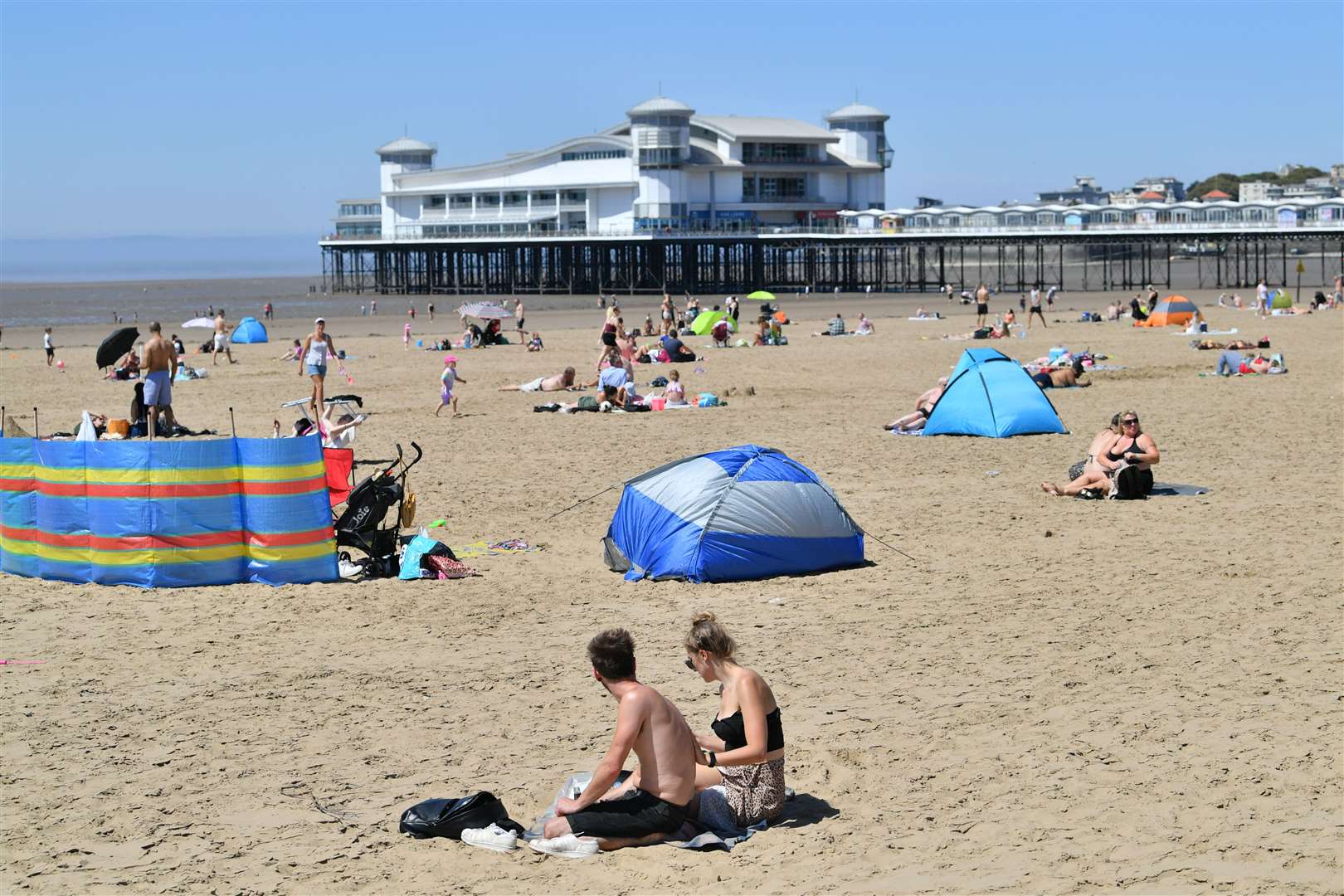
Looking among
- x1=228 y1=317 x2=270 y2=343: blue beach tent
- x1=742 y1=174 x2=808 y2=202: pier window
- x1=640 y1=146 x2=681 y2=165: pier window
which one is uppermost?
x1=640 y1=146 x2=681 y2=165: pier window

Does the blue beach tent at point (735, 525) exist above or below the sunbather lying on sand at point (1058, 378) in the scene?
below

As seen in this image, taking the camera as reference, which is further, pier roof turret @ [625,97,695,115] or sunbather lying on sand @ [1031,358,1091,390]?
pier roof turret @ [625,97,695,115]

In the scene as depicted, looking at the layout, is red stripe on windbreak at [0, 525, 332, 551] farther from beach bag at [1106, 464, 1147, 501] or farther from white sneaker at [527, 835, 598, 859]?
beach bag at [1106, 464, 1147, 501]

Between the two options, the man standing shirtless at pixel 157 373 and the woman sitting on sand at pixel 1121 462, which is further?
the man standing shirtless at pixel 157 373

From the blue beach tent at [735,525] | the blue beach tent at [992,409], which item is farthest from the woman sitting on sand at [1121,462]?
the blue beach tent at [992,409]

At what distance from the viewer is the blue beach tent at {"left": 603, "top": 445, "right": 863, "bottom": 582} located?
10.3m

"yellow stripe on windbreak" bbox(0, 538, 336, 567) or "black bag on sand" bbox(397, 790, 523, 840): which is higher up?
"yellow stripe on windbreak" bbox(0, 538, 336, 567)

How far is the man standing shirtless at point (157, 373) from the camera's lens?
52.3 feet

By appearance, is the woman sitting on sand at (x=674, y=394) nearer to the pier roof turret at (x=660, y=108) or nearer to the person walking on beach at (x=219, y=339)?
the person walking on beach at (x=219, y=339)

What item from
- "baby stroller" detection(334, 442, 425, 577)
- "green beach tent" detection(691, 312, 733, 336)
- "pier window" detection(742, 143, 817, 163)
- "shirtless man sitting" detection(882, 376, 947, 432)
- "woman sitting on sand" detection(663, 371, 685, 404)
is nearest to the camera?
"baby stroller" detection(334, 442, 425, 577)

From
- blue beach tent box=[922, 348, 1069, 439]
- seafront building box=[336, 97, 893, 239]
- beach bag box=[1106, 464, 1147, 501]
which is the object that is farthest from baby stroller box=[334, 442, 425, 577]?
seafront building box=[336, 97, 893, 239]

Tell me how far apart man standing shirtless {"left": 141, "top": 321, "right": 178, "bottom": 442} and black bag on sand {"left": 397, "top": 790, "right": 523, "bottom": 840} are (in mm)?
10764

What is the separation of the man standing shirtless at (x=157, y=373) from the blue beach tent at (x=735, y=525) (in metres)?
7.26

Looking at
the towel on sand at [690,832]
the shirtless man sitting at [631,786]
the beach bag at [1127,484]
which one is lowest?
the towel on sand at [690,832]
